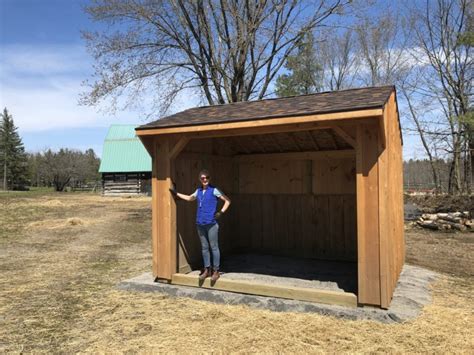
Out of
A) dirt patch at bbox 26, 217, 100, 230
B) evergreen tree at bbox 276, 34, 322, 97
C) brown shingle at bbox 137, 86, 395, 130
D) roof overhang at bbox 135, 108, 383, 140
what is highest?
evergreen tree at bbox 276, 34, 322, 97

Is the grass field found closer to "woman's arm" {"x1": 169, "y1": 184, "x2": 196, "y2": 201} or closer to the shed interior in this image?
"woman's arm" {"x1": 169, "y1": 184, "x2": 196, "y2": 201}

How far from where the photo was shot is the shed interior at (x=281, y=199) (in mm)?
7305

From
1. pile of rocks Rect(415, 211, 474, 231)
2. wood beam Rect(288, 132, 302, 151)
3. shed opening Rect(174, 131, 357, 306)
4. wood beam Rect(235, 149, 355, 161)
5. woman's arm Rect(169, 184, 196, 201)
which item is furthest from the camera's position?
pile of rocks Rect(415, 211, 474, 231)

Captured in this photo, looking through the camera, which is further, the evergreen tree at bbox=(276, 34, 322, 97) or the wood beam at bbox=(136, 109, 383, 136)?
the evergreen tree at bbox=(276, 34, 322, 97)

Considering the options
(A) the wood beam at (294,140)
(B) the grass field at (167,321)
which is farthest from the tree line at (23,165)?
(A) the wood beam at (294,140)

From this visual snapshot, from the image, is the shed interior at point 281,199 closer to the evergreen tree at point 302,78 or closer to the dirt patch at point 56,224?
the dirt patch at point 56,224

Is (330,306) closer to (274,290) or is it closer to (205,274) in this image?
(274,290)

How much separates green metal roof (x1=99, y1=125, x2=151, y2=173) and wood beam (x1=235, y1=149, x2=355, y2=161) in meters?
23.4

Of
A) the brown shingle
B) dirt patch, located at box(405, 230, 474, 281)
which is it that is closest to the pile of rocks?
dirt patch, located at box(405, 230, 474, 281)

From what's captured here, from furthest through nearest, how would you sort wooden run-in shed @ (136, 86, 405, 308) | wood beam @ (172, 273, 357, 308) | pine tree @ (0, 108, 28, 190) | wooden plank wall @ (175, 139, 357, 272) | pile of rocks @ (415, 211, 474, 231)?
1. pine tree @ (0, 108, 28, 190)
2. pile of rocks @ (415, 211, 474, 231)
3. wooden plank wall @ (175, 139, 357, 272)
4. wood beam @ (172, 273, 357, 308)
5. wooden run-in shed @ (136, 86, 405, 308)

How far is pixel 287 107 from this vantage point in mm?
5742

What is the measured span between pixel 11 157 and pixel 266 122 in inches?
2134

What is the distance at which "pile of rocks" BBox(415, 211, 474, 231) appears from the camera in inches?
518

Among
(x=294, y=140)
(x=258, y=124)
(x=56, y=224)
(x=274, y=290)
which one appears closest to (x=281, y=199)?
(x=294, y=140)
